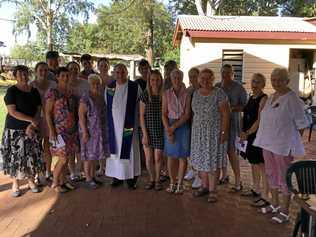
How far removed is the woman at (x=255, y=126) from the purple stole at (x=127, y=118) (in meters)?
1.39

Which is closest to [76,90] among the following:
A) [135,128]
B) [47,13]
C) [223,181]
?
[135,128]

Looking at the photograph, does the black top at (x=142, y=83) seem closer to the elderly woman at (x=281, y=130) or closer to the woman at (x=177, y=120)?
the woman at (x=177, y=120)

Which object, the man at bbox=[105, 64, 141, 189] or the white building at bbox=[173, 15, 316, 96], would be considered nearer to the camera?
the man at bbox=[105, 64, 141, 189]

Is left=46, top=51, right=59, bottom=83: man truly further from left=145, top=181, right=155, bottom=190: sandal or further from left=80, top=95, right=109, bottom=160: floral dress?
left=145, top=181, right=155, bottom=190: sandal

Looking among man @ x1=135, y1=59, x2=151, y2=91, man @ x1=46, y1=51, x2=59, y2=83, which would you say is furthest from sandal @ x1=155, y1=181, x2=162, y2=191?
man @ x1=46, y1=51, x2=59, y2=83

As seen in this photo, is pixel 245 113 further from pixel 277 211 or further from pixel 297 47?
pixel 297 47

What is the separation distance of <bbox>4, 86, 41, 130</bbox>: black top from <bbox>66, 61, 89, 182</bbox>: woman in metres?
0.47

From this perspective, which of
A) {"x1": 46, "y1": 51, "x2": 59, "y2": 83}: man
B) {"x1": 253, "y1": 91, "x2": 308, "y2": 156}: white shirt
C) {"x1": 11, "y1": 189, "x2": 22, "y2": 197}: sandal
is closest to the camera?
{"x1": 253, "y1": 91, "x2": 308, "y2": 156}: white shirt

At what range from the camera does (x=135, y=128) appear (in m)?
5.70

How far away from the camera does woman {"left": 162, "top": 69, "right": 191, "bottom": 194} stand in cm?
524

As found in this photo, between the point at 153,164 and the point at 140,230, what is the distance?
1.52 m

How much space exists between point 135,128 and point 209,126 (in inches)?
43.6

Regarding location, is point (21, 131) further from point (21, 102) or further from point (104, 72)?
point (104, 72)

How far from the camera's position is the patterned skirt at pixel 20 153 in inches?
206
